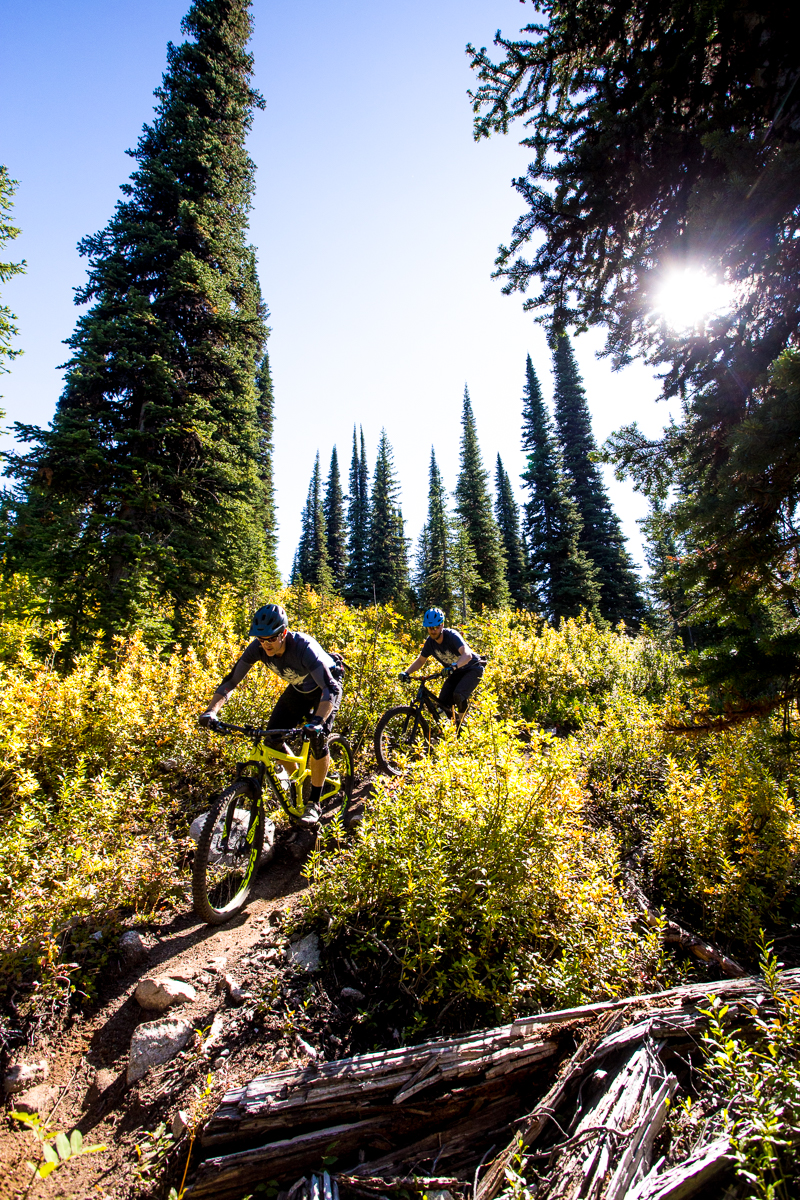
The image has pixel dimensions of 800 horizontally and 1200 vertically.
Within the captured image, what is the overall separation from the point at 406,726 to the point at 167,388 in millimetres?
10430

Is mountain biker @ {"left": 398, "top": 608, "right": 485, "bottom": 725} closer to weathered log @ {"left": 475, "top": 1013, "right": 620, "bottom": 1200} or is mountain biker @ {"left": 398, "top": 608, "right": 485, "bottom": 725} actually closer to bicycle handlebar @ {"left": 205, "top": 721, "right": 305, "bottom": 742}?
bicycle handlebar @ {"left": 205, "top": 721, "right": 305, "bottom": 742}

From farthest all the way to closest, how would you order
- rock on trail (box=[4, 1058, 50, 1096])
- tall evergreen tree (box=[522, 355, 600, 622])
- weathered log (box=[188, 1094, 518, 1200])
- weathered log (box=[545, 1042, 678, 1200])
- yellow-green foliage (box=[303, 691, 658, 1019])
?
1. tall evergreen tree (box=[522, 355, 600, 622])
2. yellow-green foliage (box=[303, 691, 658, 1019])
3. rock on trail (box=[4, 1058, 50, 1096])
4. weathered log (box=[188, 1094, 518, 1200])
5. weathered log (box=[545, 1042, 678, 1200])

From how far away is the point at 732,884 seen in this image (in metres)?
3.73

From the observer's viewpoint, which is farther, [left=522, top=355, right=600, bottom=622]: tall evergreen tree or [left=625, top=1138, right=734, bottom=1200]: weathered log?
[left=522, top=355, right=600, bottom=622]: tall evergreen tree

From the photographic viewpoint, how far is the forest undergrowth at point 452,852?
317 cm

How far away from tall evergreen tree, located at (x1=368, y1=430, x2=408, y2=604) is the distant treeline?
0.32 ft

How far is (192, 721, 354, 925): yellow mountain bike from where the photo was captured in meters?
4.04

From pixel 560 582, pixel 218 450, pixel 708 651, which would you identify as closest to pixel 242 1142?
pixel 708 651

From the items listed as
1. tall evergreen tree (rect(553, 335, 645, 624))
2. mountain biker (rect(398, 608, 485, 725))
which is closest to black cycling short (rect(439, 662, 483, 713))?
mountain biker (rect(398, 608, 485, 725))

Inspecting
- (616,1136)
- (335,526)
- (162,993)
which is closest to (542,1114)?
(616,1136)

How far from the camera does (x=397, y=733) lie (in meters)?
7.74

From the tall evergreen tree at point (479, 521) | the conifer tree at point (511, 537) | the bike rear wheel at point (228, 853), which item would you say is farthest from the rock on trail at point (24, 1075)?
the conifer tree at point (511, 537)

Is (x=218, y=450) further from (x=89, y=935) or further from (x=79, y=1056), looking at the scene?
(x=79, y=1056)

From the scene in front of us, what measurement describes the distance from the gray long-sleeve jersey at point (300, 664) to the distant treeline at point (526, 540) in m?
23.9
